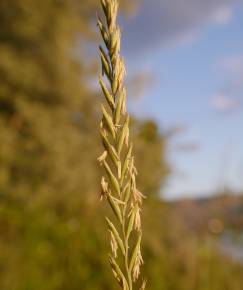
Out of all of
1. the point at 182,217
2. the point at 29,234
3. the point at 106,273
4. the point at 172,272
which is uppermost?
the point at 29,234

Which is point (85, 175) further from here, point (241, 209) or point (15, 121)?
point (241, 209)

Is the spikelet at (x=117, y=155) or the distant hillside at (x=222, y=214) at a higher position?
the spikelet at (x=117, y=155)

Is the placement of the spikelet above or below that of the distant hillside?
above

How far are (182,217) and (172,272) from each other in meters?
5.59

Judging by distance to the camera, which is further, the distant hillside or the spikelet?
the distant hillside

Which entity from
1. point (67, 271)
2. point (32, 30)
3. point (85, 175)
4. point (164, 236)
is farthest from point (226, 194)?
point (32, 30)

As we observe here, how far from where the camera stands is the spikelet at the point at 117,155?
2.26 feet

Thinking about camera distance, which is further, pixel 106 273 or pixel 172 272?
pixel 172 272

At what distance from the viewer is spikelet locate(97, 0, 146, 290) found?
688 millimetres

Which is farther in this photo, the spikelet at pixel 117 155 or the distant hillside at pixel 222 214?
the distant hillside at pixel 222 214

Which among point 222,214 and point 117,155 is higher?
point 117,155

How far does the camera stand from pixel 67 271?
23.6 feet

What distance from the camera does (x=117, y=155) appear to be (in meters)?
0.68

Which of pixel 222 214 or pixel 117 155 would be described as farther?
pixel 222 214
